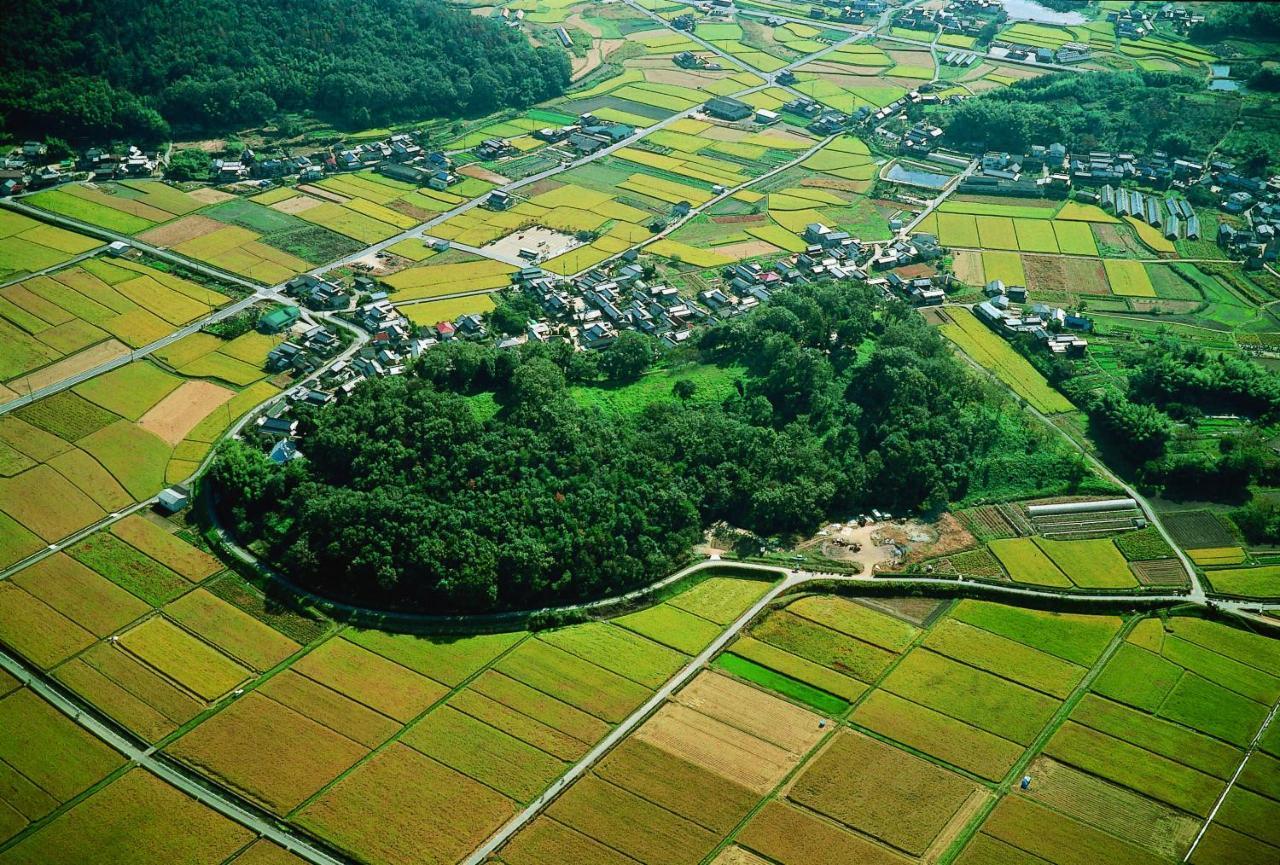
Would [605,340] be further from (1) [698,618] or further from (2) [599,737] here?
(2) [599,737]

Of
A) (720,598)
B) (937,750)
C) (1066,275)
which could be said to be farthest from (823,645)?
(1066,275)

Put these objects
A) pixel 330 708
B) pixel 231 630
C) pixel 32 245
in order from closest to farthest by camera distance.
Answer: pixel 330 708 < pixel 231 630 < pixel 32 245

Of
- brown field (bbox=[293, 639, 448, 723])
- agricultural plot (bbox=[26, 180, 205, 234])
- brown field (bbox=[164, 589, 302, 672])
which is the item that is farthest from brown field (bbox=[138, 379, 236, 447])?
agricultural plot (bbox=[26, 180, 205, 234])

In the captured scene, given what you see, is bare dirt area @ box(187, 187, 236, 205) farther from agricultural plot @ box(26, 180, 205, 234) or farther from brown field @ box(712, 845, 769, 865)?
brown field @ box(712, 845, 769, 865)

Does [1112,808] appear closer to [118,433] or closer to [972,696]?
[972,696]

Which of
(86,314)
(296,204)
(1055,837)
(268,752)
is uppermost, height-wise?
(296,204)

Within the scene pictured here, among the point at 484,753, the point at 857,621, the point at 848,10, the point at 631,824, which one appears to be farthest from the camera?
the point at 848,10

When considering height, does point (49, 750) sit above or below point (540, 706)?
above
